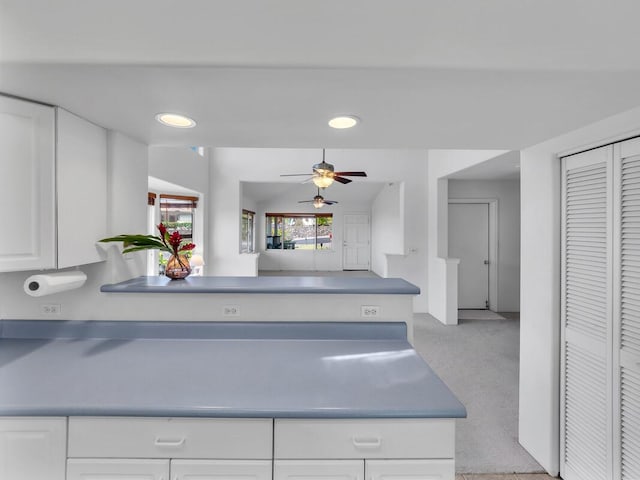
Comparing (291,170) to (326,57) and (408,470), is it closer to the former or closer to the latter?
(326,57)

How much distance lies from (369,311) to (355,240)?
8.55m

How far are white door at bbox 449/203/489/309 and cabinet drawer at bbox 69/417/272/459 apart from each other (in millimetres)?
4921

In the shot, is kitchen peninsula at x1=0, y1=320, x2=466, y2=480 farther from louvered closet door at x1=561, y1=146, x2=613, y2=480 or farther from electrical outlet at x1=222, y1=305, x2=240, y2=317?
louvered closet door at x1=561, y1=146, x2=613, y2=480

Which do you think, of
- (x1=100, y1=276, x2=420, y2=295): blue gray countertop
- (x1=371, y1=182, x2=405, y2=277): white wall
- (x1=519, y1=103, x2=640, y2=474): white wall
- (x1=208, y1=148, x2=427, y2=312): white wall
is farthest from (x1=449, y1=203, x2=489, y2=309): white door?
(x1=100, y1=276, x2=420, y2=295): blue gray countertop

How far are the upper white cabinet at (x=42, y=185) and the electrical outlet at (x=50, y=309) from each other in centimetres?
41

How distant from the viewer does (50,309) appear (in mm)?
1673

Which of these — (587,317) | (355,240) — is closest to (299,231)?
(355,240)

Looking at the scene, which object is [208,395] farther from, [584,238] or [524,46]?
[584,238]

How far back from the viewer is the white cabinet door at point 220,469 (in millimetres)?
1049

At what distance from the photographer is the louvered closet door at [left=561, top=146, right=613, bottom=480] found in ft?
5.03

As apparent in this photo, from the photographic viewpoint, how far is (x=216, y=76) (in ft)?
3.48

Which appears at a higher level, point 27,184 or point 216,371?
point 27,184

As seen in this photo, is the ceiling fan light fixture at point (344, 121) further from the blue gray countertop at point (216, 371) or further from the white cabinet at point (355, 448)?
the white cabinet at point (355, 448)

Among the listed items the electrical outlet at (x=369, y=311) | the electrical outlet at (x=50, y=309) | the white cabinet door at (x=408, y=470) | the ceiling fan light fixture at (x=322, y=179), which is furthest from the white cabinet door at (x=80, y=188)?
the ceiling fan light fixture at (x=322, y=179)
